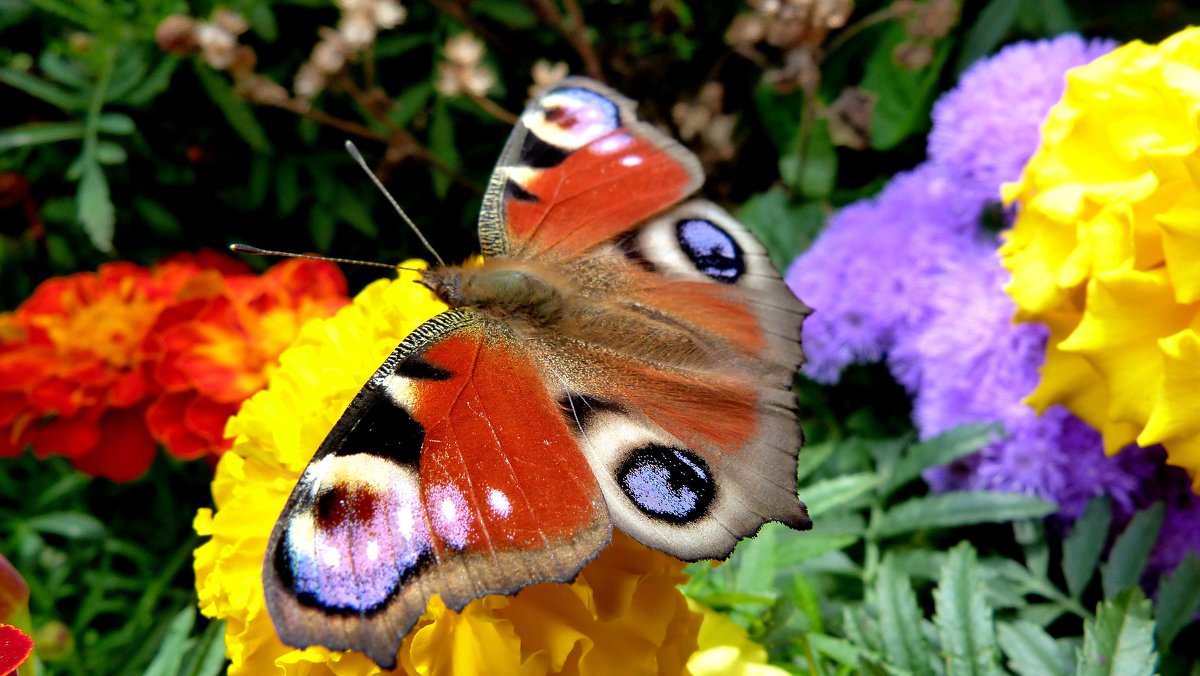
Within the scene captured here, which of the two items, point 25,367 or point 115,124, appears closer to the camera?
point 25,367

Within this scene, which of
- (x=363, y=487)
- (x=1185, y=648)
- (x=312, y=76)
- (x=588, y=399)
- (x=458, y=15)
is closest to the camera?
(x=363, y=487)

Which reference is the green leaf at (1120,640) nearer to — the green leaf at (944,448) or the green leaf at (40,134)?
the green leaf at (944,448)

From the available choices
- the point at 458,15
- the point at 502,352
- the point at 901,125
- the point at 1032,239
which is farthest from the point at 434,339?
the point at 901,125

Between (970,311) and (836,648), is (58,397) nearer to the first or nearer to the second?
(836,648)

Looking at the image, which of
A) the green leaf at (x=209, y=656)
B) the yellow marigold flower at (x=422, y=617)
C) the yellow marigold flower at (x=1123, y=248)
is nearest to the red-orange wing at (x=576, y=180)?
the yellow marigold flower at (x=422, y=617)

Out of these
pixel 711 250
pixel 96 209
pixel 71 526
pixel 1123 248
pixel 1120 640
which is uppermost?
pixel 1123 248

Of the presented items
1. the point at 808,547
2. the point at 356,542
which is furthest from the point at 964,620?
the point at 356,542

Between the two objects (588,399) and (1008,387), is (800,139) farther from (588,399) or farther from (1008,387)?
(588,399)
